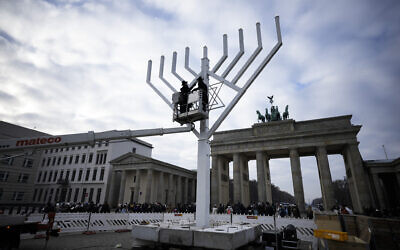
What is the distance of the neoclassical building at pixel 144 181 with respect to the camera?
3481cm

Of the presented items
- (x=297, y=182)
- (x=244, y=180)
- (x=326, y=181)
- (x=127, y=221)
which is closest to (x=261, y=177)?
(x=297, y=182)

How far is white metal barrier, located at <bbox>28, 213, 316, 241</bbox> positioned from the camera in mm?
11148

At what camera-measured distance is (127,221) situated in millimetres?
15312

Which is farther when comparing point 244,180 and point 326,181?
point 244,180

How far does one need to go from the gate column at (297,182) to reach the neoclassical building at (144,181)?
20.6 metres

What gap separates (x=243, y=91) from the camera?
7.57m

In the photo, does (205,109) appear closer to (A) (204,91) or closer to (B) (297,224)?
(A) (204,91)

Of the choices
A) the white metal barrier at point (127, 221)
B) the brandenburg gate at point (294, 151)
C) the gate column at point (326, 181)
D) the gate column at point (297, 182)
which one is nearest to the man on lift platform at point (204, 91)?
the white metal barrier at point (127, 221)

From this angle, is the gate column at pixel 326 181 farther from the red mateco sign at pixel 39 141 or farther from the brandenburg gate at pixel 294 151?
the red mateco sign at pixel 39 141

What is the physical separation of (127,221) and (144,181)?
22881mm

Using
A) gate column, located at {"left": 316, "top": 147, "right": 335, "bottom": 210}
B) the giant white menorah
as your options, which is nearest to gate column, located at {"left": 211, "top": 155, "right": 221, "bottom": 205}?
gate column, located at {"left": 316, "top": 147, "right": 335, "bottom": 210}

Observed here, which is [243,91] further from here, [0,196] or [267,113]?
[0,196]

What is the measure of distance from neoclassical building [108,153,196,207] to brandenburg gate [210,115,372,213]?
452 inches

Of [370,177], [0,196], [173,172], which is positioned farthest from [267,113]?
[0,196]
